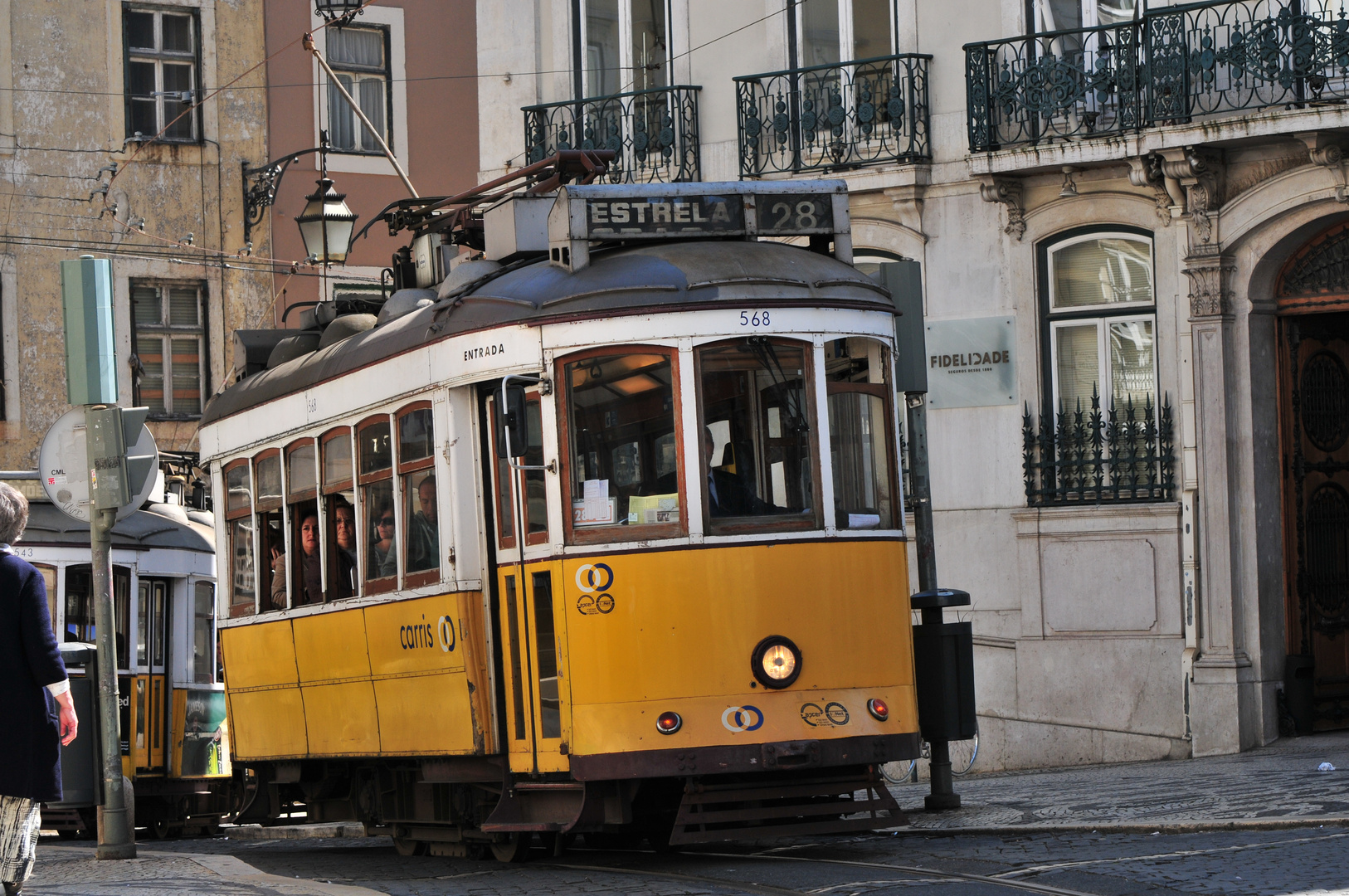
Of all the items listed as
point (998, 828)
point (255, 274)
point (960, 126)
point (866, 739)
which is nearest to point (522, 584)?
point (866, 739)

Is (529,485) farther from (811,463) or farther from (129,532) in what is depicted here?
(129,532)

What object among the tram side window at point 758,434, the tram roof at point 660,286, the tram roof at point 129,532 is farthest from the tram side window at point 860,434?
the tram roof at point 129,532

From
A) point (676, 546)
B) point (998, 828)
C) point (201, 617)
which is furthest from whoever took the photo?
point (201, 617)

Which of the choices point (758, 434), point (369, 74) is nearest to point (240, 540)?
point (758, 434)

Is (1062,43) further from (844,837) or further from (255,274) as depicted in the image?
(255,274)

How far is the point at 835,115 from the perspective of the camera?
60.5ft

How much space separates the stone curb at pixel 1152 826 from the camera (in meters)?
9.82

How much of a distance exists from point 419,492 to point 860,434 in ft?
7.59

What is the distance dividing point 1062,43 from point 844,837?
874 centimetres

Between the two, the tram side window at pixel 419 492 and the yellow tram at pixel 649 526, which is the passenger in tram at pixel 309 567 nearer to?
the yellow tram at pixel 649 526

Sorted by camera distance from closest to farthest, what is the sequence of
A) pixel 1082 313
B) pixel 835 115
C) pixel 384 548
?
pixel 384 548 < pixel 1082 313 < pixel 835 115

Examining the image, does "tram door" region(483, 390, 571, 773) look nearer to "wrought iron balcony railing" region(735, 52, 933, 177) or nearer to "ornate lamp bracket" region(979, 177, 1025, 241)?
"ornate lamp bracket" region(979, 177, 1025, 241)

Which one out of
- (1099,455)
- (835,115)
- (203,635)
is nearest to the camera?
(1099,455)

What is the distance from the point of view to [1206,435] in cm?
1650
